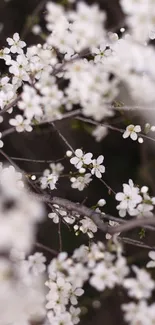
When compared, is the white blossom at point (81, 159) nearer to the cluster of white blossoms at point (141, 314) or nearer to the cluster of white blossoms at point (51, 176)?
the cluster of white blossoms at point (51, 176)

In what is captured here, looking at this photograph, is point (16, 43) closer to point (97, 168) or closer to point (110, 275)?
point (97, 168)

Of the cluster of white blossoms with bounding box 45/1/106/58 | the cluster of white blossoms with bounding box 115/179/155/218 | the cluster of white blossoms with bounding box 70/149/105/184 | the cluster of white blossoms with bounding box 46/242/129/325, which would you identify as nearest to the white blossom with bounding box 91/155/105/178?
the cluster of white blossoms with bounding box 70/149/105/184

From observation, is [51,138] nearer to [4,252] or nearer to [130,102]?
[130,102]

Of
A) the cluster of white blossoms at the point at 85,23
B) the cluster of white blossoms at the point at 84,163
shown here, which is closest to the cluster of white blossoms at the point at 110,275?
the cluster of white blossoms at the point at 84,163

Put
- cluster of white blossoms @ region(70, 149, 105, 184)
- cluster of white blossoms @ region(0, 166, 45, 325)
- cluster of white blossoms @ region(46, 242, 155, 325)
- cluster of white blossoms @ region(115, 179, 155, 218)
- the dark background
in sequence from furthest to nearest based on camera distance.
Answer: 1. the dark background
2. cluster of white blossoms @ region(70, 149, 105, 184)
3. cluster of white blossoms @ region(115, 179, 155, 218)
4. cluster of white blossoms @ region(46, 242, 155, 325)
5. cluster of white blossoms @ region(0, 166, 45, 325)

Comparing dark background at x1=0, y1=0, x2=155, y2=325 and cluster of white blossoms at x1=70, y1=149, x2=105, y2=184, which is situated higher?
dark background at x1=0, y1=0, x2=155, y2=325

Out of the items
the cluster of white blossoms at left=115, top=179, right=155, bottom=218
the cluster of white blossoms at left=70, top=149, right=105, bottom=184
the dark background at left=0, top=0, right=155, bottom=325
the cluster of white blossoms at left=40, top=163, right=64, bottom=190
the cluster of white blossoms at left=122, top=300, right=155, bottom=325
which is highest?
the dark background at left=0, top=0, right=155, bottom=325

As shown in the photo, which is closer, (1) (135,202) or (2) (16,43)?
(1) (135,202)

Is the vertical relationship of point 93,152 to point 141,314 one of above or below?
→ above

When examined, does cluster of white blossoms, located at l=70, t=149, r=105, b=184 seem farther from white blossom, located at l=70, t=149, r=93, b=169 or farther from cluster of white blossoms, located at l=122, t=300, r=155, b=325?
cluster of white blossoms, located at l=122, t=300, r=155, b=325

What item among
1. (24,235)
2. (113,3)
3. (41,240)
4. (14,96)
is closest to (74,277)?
(24,235)

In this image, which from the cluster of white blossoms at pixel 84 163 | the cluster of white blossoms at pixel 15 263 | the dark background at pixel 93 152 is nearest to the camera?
the cluster of white blossoms at pixel 15 263

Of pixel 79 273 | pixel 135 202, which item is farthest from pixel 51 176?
pixel 79 273

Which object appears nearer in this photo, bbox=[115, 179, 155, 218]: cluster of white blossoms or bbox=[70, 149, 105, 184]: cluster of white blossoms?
bbox=[115, 179, 155, 218]: cluster of white blossoms
